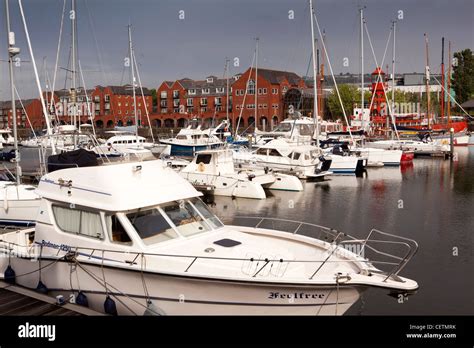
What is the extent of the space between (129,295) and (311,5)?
32.9 metres

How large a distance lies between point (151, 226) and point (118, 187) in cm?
110

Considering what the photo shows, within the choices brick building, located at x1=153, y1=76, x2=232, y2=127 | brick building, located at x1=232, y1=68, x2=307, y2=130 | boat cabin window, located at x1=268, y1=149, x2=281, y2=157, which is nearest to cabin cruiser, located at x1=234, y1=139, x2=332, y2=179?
boat cabin window, located at x1=268, y1=149, x2=281, y2=157

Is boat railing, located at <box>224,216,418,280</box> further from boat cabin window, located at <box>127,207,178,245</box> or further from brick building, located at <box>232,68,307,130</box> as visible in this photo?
brick building, located at <box>232,68,307,130</box>

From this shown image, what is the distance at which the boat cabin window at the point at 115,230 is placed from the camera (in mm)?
10336

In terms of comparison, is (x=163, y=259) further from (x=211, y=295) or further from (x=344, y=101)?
(x=344, y=101)

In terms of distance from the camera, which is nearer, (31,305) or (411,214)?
(31,305)

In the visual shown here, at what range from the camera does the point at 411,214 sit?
24.5 metres

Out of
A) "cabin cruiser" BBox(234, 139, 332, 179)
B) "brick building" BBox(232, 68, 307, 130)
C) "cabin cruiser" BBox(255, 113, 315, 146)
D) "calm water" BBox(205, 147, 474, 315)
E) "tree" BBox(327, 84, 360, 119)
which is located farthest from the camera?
"tree" BBox(327, 84, 360, 119)

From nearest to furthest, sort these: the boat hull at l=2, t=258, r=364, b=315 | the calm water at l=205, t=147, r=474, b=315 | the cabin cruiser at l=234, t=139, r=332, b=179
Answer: the boat hull at l=2, t=258, r=364, b=315 < the calm water at l=205, t=147, r=474, b=315 < the cabin cruiser at l=234, t=139, r=332, b=179

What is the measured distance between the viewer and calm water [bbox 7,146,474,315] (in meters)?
13.1

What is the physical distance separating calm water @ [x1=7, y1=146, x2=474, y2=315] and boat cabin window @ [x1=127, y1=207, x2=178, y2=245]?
5.15 metres

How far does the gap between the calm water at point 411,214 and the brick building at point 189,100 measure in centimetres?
5513

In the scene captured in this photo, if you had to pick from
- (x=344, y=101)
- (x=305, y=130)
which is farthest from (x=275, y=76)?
(x=305, y=130)
